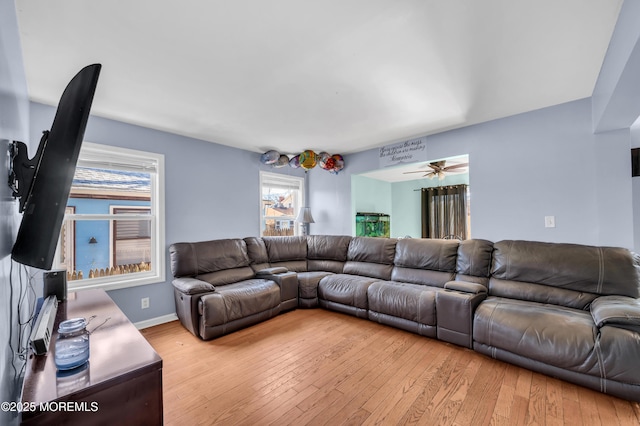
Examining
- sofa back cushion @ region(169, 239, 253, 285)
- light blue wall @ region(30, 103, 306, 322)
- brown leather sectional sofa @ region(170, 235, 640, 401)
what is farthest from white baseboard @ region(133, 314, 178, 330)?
sofa back cushion @ region(169, 239, 253, 285)

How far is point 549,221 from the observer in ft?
9.64

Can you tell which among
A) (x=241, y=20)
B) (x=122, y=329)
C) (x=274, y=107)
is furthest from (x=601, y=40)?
(x=122, y=329)

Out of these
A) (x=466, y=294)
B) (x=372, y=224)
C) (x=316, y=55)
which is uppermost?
(x=316, y=55)

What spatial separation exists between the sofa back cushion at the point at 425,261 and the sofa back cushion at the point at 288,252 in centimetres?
156

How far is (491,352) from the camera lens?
230cm

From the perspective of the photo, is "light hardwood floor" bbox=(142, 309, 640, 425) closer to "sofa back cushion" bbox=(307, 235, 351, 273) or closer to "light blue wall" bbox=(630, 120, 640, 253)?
"sofa back cushion" bbox=(307, 235, 351, 273)

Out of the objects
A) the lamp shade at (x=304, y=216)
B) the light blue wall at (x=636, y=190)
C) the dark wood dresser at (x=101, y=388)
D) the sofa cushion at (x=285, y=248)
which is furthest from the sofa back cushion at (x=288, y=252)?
the light blue wall at (x=636, y=190)

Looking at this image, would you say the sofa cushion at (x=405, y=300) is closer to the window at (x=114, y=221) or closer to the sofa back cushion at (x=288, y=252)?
the sofa back cushion at (x=288, y=252)

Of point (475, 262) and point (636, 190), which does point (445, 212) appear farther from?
point (475, 262)

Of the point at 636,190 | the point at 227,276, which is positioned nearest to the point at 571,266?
the point at 636,190

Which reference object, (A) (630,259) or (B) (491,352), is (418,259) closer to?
(B) (491,352)

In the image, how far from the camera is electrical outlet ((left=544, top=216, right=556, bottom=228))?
291 centimetres

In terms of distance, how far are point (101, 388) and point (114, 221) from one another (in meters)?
2.76

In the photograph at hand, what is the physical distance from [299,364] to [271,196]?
3202 mm
